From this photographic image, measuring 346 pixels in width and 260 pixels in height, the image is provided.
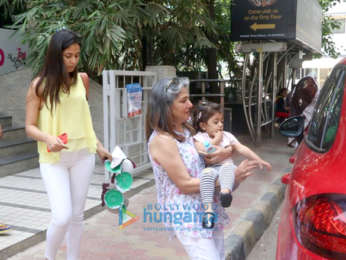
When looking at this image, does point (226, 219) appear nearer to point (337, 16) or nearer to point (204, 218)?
point (204, 218)

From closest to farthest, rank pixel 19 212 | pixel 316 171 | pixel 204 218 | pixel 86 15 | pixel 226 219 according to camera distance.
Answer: pixel 316 171
pixel 204 218
pixel 226 219
pixel 19 212
pixel 86 15

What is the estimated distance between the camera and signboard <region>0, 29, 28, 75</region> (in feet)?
26.3

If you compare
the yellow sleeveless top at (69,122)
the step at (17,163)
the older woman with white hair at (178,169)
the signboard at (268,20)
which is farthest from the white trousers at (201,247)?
the signboard at (268,20)

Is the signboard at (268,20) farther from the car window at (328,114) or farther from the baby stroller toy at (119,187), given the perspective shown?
the baby stroller toy at (119,187)

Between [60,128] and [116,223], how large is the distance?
1.86 meters

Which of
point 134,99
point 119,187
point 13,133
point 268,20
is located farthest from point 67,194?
point 268,20

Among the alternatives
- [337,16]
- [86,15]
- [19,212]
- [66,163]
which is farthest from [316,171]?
[337,16]

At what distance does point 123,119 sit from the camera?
5.80 m

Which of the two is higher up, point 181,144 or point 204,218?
point 181,144

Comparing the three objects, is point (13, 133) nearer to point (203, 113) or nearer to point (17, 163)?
point (17, 163)

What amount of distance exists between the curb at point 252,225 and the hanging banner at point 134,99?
2.10 meters

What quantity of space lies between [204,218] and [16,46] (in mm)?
7333

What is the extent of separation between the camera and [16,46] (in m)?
8.31

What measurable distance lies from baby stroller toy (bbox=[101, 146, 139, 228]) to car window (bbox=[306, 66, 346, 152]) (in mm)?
1148
